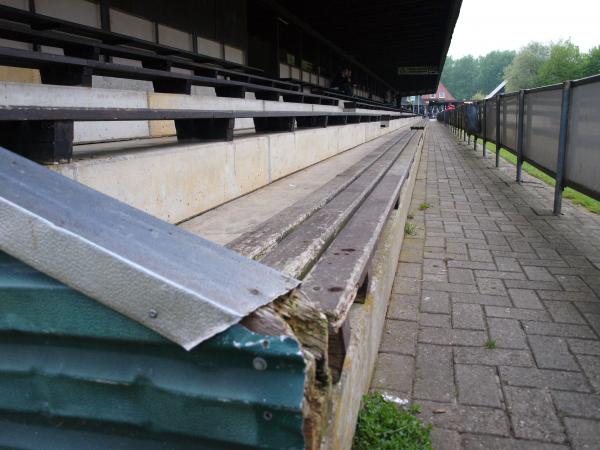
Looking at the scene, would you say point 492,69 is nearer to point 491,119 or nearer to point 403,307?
point 491,119

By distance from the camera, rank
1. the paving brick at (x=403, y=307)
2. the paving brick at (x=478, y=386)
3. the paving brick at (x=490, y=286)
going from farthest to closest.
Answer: the paving brick at (x=490, y=286), the paving brick at (x=403, y=307), the paving brick at (x=478, y=386)

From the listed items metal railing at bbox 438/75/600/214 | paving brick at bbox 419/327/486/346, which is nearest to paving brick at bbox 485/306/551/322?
paving brick at bbox 419/327/486/346

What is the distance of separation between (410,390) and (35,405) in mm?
1676

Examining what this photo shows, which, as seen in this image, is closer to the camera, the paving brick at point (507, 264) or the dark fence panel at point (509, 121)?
the paving brick at point (507, 264)

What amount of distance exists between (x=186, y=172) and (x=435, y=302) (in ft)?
6.25

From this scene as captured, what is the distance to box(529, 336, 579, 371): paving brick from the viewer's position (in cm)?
261

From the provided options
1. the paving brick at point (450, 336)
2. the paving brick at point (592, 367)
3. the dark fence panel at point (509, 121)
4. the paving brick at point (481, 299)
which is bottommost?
the paving brick at point (592, 367)

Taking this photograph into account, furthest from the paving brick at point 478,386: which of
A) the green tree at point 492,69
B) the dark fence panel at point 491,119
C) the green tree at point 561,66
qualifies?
the green tree at point 492,69

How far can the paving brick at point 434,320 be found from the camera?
3.14 meters

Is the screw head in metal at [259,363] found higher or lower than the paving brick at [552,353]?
higher

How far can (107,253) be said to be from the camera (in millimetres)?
1005

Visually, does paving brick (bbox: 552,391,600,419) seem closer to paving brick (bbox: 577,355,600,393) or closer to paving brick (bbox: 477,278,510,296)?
paving brick (bbox: 577,355,600,393)

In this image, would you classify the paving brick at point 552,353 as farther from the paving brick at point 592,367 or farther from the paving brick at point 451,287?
the paving brick at point 451,287

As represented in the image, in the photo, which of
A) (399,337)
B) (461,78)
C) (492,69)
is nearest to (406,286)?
(399,337)
